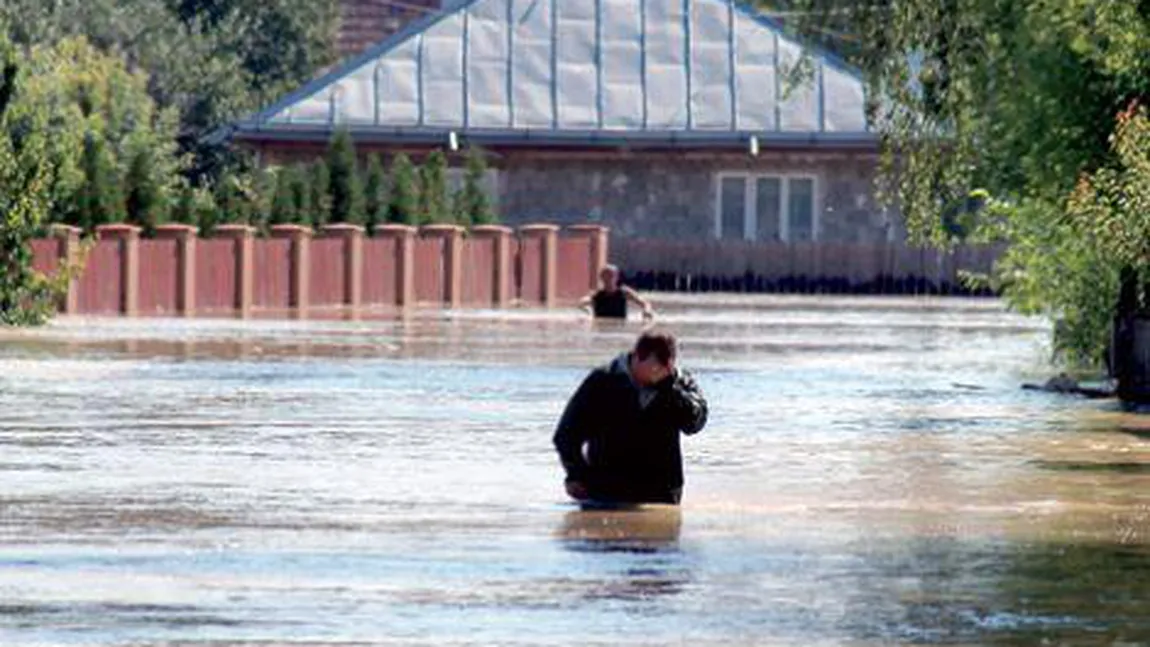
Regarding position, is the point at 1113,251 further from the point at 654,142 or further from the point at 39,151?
the point at 654,142

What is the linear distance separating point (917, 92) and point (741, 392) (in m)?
4.28

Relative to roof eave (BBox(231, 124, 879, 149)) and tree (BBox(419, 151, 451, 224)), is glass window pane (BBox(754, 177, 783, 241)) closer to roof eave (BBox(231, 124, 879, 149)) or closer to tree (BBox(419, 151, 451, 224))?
roof eave (BBox(231, 124, 879, 149))

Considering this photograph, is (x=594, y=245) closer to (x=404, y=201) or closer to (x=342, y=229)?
(x=404, y=201)

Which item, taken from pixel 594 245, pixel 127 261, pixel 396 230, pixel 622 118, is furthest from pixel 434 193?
pixel 127 261

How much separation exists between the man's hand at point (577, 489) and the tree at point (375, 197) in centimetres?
4788

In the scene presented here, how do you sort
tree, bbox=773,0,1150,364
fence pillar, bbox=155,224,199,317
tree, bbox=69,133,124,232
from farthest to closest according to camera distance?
tree, bbox=69,133,124,232, fence pillar, bbox=155,224,199,317, tree, bbox=773,0,1150,364

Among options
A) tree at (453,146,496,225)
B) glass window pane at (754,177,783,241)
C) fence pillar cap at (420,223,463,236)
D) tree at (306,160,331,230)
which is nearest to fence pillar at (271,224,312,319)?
tree at (306,160,331,230)

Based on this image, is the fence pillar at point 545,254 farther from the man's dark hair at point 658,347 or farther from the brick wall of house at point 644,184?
the man's dark hair at point 658,347

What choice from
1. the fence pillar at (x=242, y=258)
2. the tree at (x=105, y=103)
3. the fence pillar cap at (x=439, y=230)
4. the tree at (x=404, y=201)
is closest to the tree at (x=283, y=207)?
the fence pillar cap at (x=439, y=230)

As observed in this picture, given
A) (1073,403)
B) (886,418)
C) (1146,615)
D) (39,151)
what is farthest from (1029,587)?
(39,151)

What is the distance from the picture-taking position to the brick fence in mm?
56406

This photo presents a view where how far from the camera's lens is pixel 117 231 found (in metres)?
56.3

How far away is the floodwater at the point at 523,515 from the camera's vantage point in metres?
15.3

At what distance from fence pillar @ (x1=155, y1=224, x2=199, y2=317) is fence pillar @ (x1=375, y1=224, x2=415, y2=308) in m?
7.33
